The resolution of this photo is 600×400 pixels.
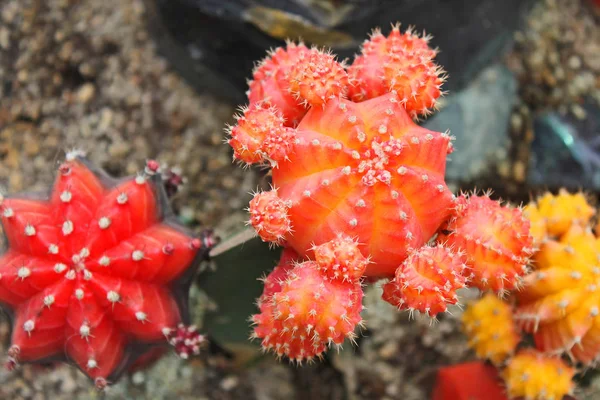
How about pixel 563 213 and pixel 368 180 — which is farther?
pixel 563 213

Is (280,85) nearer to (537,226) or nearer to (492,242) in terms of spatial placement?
(492,242)

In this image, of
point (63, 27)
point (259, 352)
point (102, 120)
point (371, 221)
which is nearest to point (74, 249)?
point (371, 221)

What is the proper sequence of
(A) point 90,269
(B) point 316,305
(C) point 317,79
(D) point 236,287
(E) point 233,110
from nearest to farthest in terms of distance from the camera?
1. (B) point 316,305
2. (C) point 317,79
3. (A) point 90,269
4. (D) point 236,287
5. (E) point 233,110

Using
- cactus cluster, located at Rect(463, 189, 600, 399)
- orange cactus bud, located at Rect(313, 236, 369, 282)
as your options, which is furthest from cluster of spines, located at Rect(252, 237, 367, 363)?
cactus cluster, located at Rect(463, 189, 600, 399)

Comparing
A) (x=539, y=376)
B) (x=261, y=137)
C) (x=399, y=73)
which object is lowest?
(x=539, y=376)

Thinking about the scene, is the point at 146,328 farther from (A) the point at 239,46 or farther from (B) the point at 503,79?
(B) the point at 503,79

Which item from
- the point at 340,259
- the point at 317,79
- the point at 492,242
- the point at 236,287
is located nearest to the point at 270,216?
the point at 340,259
